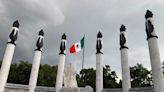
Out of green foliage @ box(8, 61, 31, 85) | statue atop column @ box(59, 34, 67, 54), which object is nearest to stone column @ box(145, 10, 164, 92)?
statue atop column @ box(59, 34, 67, 54)

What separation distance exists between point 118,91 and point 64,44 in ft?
35.0

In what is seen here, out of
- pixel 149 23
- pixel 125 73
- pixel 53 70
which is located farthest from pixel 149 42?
pixel 53 70

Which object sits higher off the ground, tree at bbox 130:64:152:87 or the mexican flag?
the mexican flag

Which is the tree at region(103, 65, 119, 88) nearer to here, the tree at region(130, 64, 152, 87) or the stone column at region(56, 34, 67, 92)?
the tree at region(130, 64, 152, 87)

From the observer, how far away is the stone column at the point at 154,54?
2090 centimetres

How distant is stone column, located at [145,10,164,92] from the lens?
2090cm

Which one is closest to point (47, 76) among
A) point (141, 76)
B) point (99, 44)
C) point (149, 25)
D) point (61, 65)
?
point (61, 65)

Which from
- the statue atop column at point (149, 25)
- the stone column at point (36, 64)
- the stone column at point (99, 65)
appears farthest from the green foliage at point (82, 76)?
the statue atop column at point (149, 25)

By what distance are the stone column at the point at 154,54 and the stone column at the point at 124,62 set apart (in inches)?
157

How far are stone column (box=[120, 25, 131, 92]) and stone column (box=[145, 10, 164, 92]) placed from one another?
3991mm

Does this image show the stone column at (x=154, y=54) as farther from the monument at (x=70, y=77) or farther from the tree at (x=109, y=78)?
the tree at (x=109, y=78)

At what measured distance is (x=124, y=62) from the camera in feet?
85.5

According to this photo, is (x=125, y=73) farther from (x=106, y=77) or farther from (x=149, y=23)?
(x=106, y=77)

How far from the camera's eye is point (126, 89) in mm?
24469
